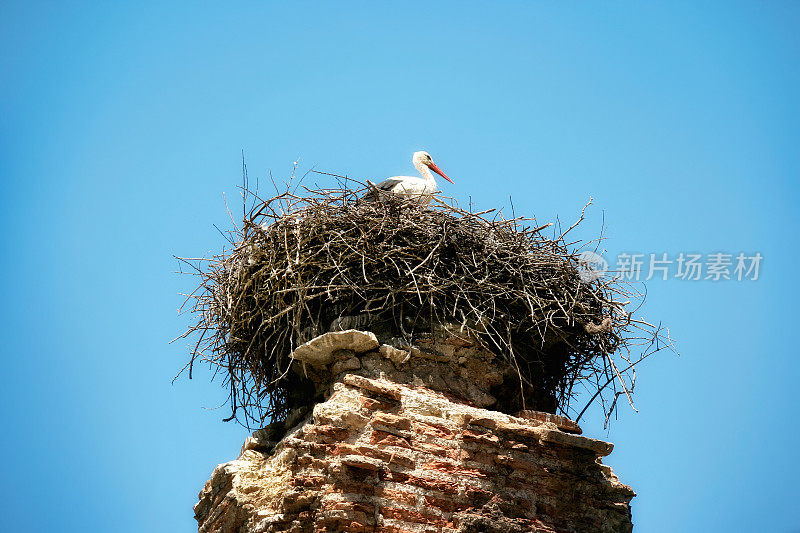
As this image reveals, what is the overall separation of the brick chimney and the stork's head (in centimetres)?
429

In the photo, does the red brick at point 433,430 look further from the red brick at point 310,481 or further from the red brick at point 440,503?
the red brick at point 310,481

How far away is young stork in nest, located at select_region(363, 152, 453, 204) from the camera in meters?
8.15

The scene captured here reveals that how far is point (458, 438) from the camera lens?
644 cm

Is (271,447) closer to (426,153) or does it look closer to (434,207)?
(434,207)

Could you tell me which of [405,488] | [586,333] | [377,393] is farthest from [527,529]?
[586,333]

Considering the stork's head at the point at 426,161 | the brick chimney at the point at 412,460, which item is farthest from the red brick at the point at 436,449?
the stork's head at the point at 426,161

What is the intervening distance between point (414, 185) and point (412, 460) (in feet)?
11.9

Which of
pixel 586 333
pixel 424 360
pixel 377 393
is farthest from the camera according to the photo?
pixel 586 333

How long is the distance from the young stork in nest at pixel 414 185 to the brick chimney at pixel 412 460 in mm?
1567

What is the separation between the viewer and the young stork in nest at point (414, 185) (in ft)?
26.7

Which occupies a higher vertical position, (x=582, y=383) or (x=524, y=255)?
(x=524, y=255)

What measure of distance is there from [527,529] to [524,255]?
222 cm

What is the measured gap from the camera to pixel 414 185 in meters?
9.21

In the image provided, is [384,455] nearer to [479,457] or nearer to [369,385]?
[369,385]
